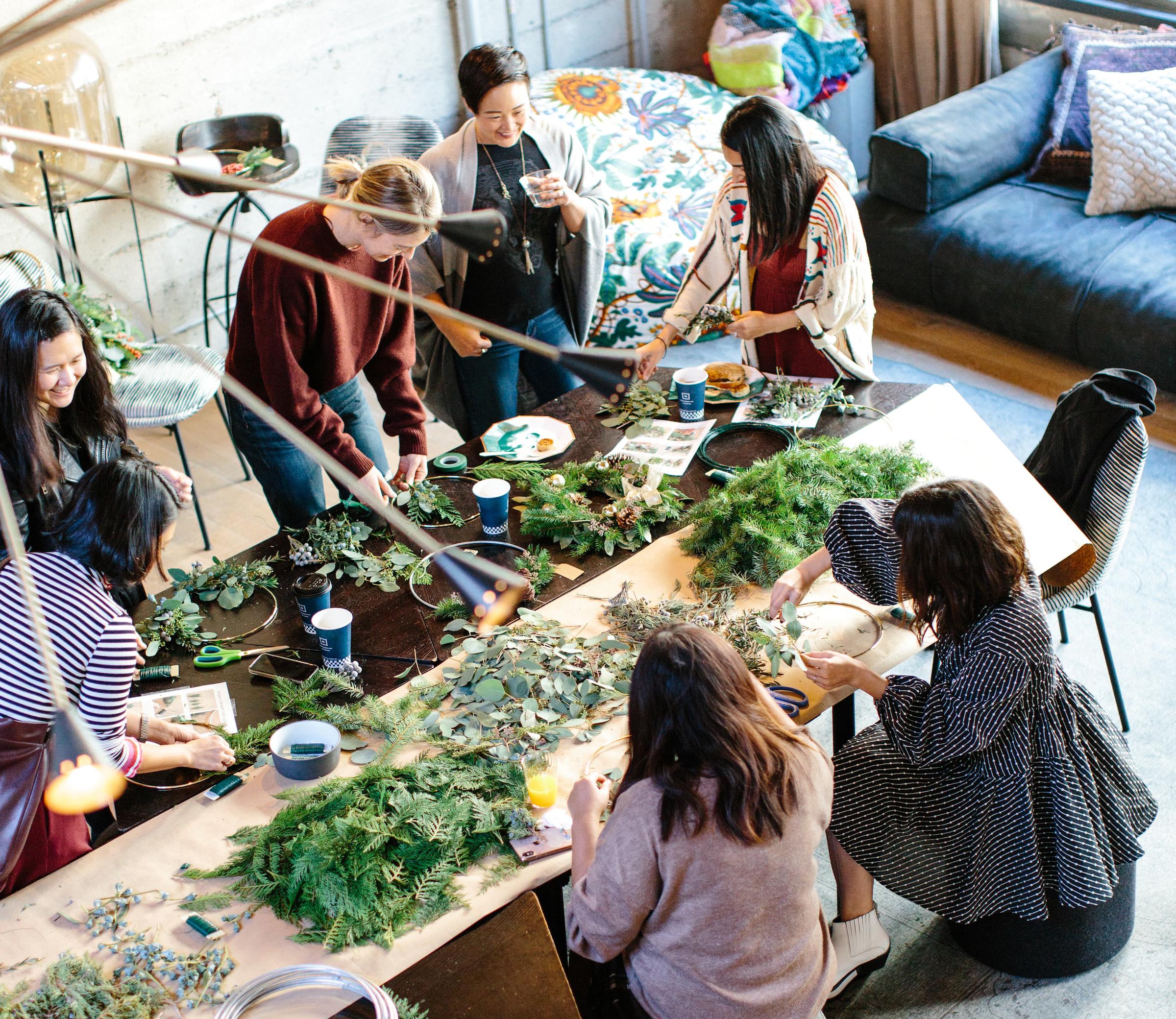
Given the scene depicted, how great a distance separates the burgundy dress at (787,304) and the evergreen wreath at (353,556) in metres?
1.20

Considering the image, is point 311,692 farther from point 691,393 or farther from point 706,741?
point 691,393

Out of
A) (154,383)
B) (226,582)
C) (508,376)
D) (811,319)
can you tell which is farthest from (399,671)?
(154,383)

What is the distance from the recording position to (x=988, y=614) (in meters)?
2.10

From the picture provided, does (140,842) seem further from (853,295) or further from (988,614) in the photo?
(853,295)

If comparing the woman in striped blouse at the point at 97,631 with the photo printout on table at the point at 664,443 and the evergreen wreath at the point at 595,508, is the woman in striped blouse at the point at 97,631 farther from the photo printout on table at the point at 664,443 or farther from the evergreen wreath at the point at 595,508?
the photo printout on table at the point at 664,443

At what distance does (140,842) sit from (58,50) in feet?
9.91

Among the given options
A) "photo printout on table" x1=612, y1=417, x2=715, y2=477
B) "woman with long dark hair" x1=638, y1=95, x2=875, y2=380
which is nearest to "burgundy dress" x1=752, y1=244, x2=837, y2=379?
"woman with long dark hair" x1=638, y1=95, x2=875, y2=380

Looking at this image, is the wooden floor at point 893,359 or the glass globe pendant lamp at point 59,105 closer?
the glass globe pendant lamp at point 59,105

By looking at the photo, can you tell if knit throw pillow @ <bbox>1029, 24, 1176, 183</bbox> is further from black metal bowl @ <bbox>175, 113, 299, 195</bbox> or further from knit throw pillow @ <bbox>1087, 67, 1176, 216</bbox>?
black metal bowl @ <bbox>175, 113, 299, 195</bbox>

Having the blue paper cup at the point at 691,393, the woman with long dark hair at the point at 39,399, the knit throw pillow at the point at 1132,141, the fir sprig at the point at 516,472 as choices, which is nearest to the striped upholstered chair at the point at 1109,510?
the blue paper cup at the point at 691,393

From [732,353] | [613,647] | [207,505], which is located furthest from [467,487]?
[732,353]

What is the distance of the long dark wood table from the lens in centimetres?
219

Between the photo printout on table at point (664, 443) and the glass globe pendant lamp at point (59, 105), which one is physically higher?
the glass globe pendant lamp at point (59, 105)

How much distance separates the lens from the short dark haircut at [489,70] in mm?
3037
